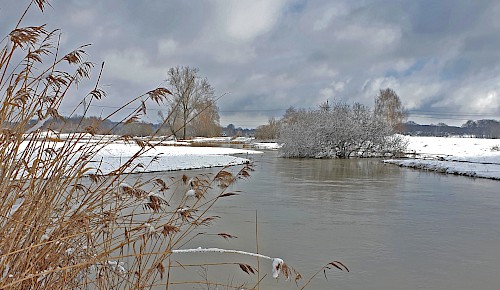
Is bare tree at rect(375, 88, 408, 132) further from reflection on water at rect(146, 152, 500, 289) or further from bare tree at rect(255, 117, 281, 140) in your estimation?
reflection on water at rect(146, 152, 500, 289)

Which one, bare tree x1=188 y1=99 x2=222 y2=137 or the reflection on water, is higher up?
bare tree x1=188 y1=99 x2=222 y2=137

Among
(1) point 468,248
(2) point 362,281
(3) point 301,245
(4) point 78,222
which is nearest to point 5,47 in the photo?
(4) point 78,222

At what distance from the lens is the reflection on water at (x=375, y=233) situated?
14.6 feet

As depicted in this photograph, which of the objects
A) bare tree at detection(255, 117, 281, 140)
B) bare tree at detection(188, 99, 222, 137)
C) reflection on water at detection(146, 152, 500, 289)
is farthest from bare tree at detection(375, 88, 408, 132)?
bare tree at detection(188, 99, 222, 137)

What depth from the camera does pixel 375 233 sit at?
638 centimetres

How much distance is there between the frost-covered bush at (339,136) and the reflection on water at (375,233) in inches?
719

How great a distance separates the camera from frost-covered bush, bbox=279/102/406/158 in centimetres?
2962

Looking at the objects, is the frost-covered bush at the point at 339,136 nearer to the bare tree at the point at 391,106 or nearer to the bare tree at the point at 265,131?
the bare tree at the point at 391,106

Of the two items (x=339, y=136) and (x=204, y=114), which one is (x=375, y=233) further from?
(x=339, y=136)

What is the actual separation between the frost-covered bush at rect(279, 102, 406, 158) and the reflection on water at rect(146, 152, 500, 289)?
1827 cm

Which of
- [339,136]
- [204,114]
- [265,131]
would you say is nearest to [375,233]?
[204,114]

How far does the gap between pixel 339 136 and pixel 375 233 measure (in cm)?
2521

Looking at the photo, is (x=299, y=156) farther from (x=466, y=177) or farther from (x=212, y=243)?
(x=212, y=243)

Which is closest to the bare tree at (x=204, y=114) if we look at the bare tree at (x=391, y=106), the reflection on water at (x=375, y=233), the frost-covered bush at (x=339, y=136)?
the reflection on water at (x=375, y=233)
